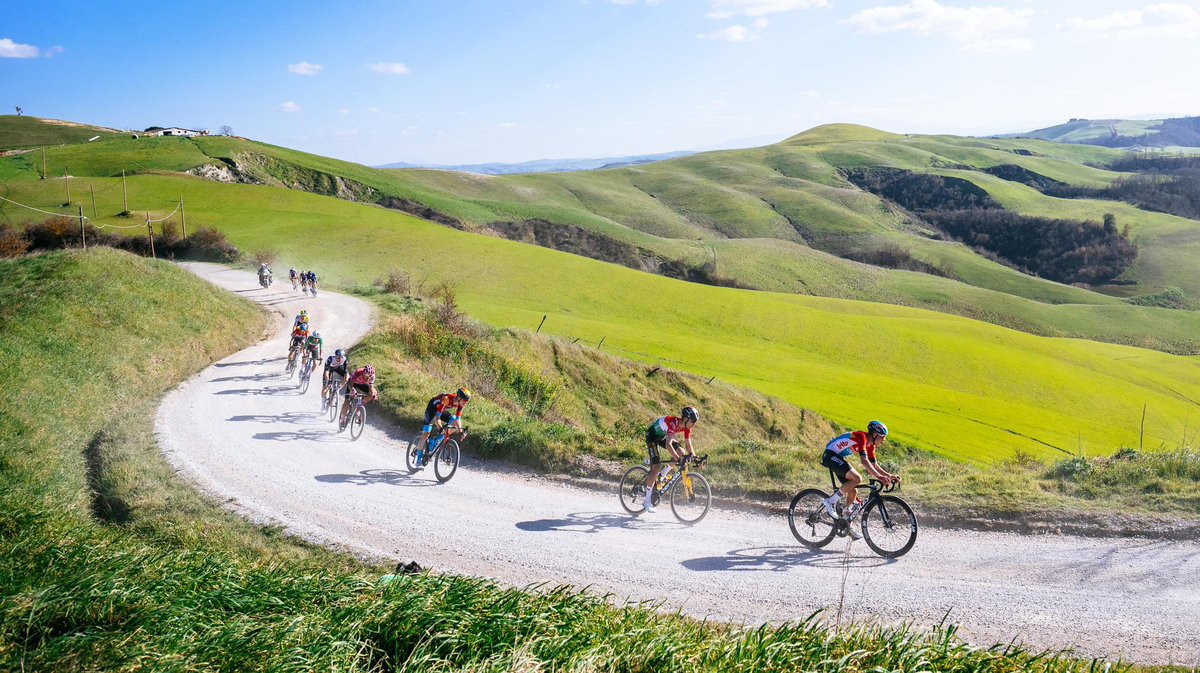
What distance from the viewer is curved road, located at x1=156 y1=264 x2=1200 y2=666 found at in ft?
31.6

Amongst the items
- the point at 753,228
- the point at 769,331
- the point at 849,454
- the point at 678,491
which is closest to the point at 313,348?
the point at 678,491

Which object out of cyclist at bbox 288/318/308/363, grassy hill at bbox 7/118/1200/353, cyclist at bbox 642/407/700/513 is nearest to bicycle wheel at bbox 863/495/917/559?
cyclist at bbox 642/407/700/513

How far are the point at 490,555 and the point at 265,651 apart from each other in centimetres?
690

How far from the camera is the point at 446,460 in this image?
15656mm

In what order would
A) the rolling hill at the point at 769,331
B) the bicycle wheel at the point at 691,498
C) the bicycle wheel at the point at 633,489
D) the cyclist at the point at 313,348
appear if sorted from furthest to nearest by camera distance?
the rolling hill at the point at 769,331, the cyclist at the point at 313,348, the bicycle wheel at the point at 633,489, the bicycle wheel at the point at 691,498

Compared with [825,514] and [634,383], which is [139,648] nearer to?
[825,514]

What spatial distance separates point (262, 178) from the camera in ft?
326

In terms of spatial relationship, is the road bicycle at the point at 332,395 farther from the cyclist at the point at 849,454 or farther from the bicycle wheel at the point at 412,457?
the cyclist at the point at 849,454

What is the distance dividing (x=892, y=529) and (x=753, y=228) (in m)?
139

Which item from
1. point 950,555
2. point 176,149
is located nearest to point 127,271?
point 950,555

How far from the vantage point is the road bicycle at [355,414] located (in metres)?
18.8

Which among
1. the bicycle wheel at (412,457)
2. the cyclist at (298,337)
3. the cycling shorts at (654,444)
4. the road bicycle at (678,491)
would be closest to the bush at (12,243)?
the cyclist at (298,337)

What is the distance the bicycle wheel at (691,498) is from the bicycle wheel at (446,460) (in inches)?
204

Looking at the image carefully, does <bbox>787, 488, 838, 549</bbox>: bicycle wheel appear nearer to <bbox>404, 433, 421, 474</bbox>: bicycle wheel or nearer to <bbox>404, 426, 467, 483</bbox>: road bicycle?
<bbox>404, 426, 467, 483</bbox>: road bicycle
